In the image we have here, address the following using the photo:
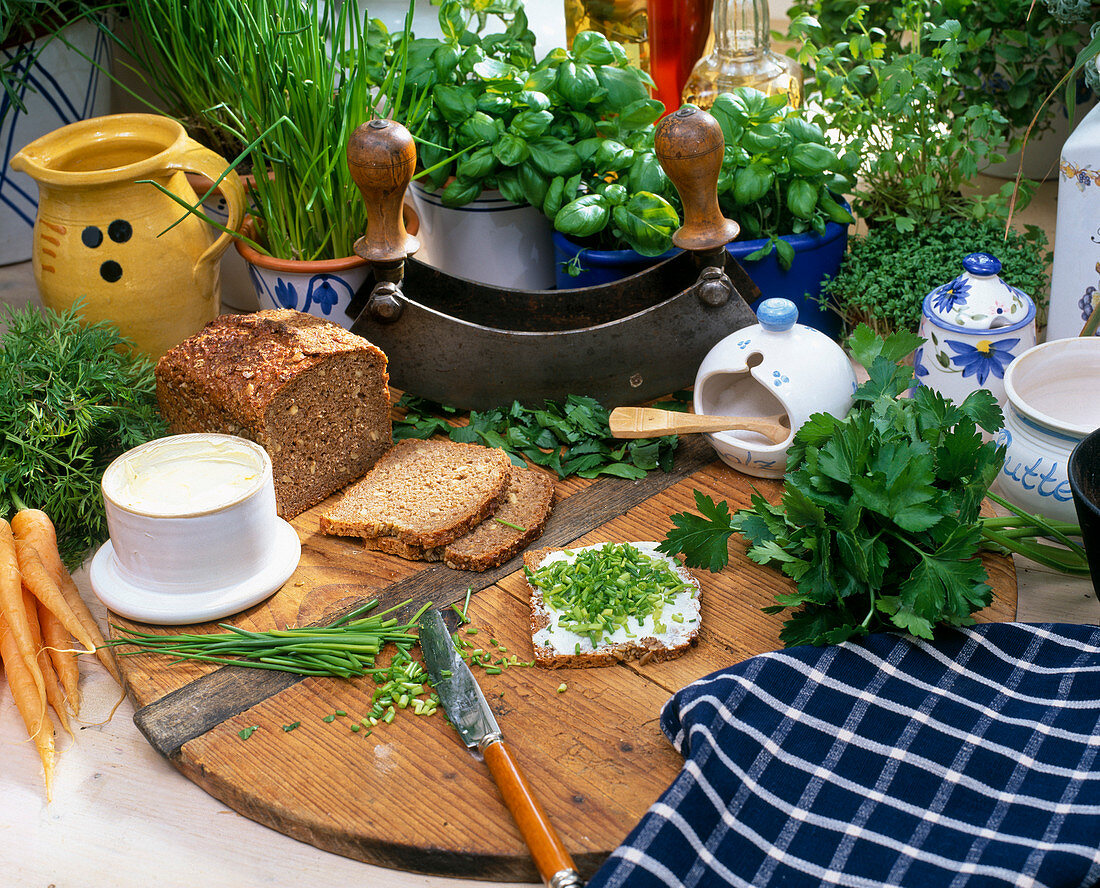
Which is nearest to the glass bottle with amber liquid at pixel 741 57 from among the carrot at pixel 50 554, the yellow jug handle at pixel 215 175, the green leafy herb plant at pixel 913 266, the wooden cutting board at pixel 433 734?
the green leafy herb plant at pixel 913 266

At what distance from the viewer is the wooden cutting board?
3.44ft

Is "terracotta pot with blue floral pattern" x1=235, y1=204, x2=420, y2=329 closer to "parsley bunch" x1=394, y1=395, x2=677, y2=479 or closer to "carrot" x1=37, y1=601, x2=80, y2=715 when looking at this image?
"parsley bunch" x1=394, y1=395, x2=677, y2=479

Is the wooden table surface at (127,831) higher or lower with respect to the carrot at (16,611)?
lower

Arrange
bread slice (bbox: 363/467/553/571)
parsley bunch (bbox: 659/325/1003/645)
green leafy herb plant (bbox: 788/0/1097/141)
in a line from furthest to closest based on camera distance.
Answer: green leafy herb plant (bbox: 788/0/1097/141), bread slice (bbox: 363/467/553/571), parsley bunch (bbox: 659/325/1003/645)

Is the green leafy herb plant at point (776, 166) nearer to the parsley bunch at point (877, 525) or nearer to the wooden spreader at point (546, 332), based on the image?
the wooden spreader at point (546, 332)

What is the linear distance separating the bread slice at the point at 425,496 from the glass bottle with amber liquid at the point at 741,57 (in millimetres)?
908

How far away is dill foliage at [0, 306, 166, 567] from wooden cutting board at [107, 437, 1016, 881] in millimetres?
294

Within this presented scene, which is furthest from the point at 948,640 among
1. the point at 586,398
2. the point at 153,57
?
the point at 153,57

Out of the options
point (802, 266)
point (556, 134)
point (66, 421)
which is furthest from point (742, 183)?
point (66, 421)

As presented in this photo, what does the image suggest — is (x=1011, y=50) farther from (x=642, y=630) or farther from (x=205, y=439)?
(x=205, y=439)

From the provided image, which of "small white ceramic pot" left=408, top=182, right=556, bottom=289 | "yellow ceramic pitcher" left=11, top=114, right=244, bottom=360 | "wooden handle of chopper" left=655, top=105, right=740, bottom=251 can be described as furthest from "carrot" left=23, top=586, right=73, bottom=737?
"wooden handle of chopper" left=655, top=105, right=740, bottom=251

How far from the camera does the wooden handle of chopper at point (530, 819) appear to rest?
37.6 inches

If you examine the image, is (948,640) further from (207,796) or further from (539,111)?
(539,111)

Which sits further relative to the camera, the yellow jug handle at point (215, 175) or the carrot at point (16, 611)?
the yellow jug handle at point (215, 175)
